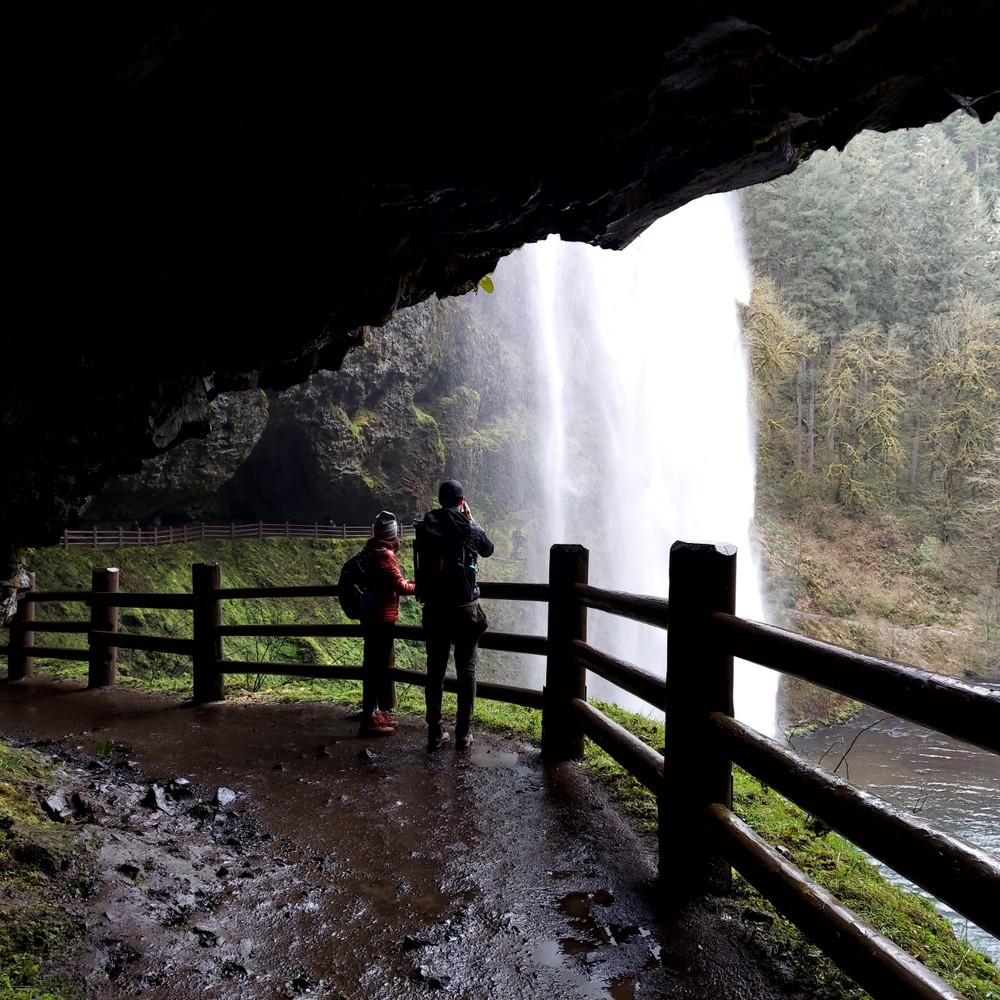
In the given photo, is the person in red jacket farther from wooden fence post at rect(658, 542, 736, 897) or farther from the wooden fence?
wooden fence post at rect(658, 542, 736, 897)

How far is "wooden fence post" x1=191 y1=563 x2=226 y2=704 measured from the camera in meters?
7.18

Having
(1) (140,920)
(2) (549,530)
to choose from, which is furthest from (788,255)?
(1) (140,920)

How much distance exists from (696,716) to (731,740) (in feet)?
0.74

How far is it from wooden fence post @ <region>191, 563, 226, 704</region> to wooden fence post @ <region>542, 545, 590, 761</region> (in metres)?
3.82

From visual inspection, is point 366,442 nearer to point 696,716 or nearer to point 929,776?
point 929,776

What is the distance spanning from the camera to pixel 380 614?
581 centimetres

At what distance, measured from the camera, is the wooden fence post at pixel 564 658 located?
4863 mm

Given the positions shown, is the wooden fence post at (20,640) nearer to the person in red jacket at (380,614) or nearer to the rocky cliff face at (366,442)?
the person in red jacket at (380,614)

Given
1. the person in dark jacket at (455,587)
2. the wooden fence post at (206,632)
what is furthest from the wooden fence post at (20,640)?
the person in dark jacket at (455,587)

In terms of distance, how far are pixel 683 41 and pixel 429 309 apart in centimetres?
2159

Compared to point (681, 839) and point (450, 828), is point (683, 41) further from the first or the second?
point (450, 828)

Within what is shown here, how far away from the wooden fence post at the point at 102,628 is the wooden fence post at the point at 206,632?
5.41 ft

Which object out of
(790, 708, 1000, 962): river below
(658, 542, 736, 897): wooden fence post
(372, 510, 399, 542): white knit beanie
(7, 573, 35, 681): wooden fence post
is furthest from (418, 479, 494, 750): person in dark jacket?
(7, 573, 35, 681): wooden fence post

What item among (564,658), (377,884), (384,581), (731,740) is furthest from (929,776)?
(377,884)
